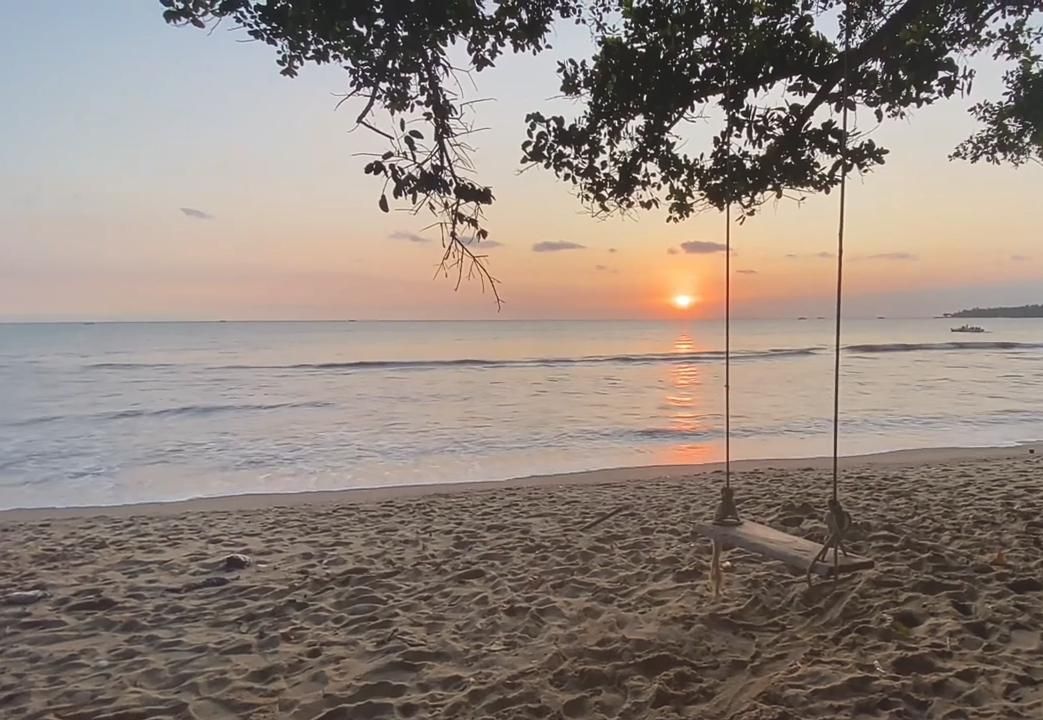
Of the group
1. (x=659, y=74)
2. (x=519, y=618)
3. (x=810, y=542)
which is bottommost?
(x=519, y=618)

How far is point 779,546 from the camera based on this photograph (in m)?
3.00

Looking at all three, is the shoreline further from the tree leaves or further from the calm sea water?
the tree leaves

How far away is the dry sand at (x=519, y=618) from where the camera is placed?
2.64 meters

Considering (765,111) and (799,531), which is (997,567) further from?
(765,111)

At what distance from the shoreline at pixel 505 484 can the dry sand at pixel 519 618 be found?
74 centimetres

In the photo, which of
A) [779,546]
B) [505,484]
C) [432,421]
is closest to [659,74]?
[779,546]

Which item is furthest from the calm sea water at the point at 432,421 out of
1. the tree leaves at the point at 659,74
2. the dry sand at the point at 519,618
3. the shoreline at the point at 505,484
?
the tree leaves at the point at 659,74

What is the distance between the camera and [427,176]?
8.27 feet

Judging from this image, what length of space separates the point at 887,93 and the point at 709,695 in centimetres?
352

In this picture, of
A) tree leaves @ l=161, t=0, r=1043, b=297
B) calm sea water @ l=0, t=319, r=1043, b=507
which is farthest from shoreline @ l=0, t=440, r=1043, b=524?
tree leaves @ l=161, t=0, r=1043, b=297

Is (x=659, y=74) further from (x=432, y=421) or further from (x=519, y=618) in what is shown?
(x=432, y=421)

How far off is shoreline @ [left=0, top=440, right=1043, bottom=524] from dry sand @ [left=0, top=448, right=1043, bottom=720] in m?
0.74

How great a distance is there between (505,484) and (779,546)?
468 centimetres

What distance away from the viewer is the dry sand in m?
2.64
